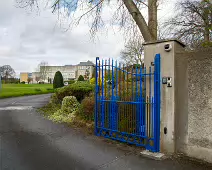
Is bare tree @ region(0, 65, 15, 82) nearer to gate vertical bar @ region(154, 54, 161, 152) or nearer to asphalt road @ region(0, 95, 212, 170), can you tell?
asphalt road @ region(0, 95, 212, 170)

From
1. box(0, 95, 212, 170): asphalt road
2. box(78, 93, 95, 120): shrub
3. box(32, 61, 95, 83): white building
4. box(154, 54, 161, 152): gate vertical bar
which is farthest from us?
box(32, 61, 95, 83): white building

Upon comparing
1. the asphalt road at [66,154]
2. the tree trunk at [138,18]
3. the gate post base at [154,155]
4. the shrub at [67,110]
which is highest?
the tree trunk at [138,18]

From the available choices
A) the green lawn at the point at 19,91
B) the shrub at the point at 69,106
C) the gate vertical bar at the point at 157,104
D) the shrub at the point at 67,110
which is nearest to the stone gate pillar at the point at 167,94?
the gate vertical bar at the point at 157,104

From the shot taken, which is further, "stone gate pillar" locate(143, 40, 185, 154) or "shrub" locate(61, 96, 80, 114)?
"shrub" locate(61, 96, 80, 114)

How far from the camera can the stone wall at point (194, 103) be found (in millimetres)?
3604

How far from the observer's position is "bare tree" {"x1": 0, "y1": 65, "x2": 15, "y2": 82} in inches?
2233

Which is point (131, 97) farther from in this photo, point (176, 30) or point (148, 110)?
point (176, 30)

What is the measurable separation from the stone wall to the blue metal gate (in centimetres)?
44

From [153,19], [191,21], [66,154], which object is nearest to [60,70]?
[191,21]

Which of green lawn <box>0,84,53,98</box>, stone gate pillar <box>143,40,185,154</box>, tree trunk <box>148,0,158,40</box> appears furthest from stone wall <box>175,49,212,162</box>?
green lawn <box>0,84,53,98</box>

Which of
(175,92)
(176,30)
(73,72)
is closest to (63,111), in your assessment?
(175,92)

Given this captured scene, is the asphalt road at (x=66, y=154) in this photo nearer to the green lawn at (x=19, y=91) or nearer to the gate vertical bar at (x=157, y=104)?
the gate vertical bar at (x=157, y=104)

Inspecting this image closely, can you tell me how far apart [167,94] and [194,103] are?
1.80 ft

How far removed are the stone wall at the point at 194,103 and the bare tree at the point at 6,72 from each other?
202 ft
